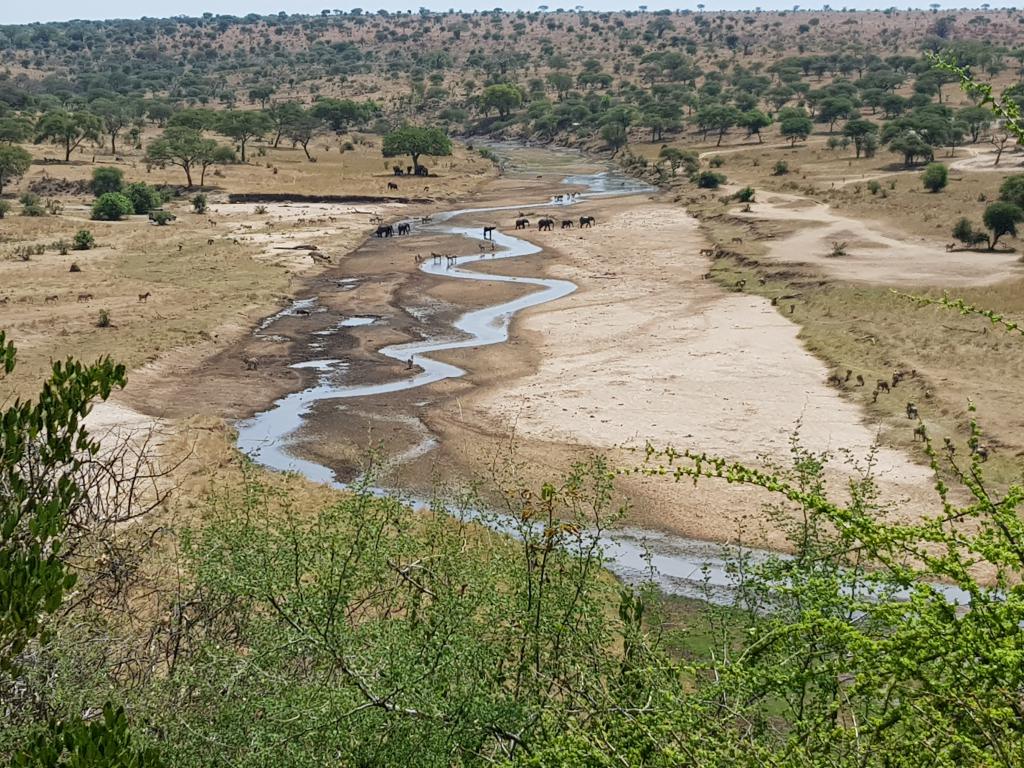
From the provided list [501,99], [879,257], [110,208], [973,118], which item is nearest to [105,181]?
[110,208]

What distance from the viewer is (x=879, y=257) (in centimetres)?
4997

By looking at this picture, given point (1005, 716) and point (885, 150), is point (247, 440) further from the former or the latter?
point (885, 150)

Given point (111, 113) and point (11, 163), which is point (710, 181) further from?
point (111, 113)

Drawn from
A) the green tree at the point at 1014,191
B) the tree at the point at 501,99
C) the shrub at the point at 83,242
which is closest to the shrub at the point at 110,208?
the shrub at the point at 83,242

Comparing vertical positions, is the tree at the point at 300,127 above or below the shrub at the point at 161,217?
above

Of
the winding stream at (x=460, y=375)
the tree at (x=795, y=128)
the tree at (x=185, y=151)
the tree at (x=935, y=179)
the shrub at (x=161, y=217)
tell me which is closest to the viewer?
the winding stream at (x=460, y=375)

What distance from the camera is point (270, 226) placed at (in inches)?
2566

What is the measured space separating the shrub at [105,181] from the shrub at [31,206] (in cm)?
621

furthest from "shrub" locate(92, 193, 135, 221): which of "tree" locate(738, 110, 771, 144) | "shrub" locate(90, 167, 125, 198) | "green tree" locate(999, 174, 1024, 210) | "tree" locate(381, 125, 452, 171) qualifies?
"tree" locate(738, 110, 771, 144)

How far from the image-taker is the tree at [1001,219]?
49.0 meters

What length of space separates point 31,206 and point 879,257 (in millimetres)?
52287

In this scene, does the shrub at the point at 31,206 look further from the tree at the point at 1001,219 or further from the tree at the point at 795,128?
the tree at the point at 795,128

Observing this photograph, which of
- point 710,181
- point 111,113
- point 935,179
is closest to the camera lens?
point 935,179

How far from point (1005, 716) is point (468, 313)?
40.0 m
